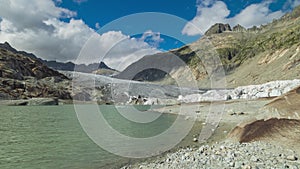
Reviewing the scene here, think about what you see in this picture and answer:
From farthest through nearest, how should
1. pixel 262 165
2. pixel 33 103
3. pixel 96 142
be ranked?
pixel 33 103, pixel 96 142, pixel 262 165

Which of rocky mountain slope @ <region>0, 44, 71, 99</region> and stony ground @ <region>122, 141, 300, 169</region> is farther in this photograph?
rocky mountain slope @ <region>0, 44, 71, 99</region>

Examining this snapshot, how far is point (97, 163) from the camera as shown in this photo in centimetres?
1741

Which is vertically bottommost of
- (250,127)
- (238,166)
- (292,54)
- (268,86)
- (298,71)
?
(238,166)

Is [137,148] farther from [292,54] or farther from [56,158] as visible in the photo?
[292,54]

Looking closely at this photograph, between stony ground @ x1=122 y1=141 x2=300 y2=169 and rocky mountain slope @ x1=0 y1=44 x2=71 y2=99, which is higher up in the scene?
rocky mountain slope @ x1=0 y1=44 x2=71 y2=99

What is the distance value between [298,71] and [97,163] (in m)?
164

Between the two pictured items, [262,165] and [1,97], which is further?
[1,97]

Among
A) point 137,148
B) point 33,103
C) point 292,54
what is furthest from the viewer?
point 292,54

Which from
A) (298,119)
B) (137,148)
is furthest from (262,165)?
(137,148)

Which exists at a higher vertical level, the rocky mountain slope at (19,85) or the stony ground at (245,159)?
the rocky mountain slope at (19,85)

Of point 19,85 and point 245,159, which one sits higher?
point 19,85

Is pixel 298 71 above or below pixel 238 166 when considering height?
above

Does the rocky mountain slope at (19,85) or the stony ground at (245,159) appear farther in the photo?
the rocky mountain slope at (19,85)

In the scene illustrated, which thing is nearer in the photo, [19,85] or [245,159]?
[245,159]
